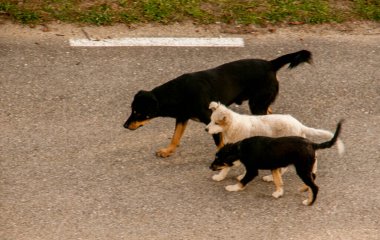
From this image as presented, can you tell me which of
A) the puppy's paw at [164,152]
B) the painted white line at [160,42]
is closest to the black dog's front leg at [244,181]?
the puppy's paw at [164,152]

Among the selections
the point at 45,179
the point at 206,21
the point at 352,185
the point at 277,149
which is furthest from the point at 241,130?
the point at 206,21

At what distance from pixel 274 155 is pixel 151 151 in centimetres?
145

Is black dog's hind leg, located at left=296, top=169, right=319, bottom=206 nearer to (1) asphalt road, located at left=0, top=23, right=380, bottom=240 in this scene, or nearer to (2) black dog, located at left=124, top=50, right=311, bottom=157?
(1) asphalt road, located at left=0, top=23, right=380, bottom=240

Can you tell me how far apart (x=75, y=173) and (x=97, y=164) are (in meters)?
0.24

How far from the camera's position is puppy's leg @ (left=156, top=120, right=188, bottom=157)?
27.2 ft

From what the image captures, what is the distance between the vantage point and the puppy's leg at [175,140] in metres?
8.29

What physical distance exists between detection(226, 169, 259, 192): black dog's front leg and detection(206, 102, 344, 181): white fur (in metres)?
0.38

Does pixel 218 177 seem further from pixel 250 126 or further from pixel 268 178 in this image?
pixel 250 126

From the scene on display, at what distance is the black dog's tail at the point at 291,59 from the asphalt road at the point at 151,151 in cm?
73

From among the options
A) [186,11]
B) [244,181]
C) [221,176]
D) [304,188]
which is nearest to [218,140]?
[221,176]

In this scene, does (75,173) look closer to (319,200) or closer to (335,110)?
(319,200)

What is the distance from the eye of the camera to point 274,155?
24.6 ft

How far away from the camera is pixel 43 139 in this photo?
28.0 ft

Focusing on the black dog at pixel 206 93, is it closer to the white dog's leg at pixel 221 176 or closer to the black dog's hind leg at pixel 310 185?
the white dog's leg at pixel 221 176
